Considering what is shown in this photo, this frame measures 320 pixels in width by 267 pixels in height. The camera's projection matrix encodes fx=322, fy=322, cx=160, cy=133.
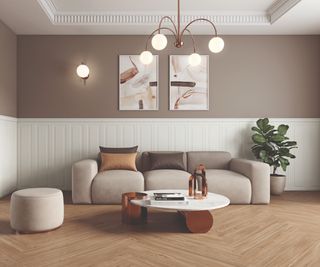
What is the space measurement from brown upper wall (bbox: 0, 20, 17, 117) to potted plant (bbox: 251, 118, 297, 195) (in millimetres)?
3805

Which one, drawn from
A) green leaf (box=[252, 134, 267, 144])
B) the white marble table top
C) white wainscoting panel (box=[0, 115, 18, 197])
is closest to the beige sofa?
green leaf (box=[252, 134, 267, 144])

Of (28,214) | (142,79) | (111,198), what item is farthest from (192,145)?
(28,214)

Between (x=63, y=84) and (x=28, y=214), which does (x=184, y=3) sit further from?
(x=28, y=214)

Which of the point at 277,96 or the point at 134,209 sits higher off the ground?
the point at 277,96

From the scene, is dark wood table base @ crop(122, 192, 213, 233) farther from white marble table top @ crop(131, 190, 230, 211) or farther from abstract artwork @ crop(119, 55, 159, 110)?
abstract artwork @ crop(119, 55, 159, 110)

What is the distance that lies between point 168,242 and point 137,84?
305 cm

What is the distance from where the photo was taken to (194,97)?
535cm

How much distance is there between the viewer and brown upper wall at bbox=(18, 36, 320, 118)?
532cm

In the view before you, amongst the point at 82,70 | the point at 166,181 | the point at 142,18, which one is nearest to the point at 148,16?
the point at 142,18

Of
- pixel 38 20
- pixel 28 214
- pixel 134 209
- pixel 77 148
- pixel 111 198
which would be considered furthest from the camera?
pixel 77 148

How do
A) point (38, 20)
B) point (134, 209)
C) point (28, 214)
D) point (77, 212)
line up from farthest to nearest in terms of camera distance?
point (38, 20)
point (77, 212)
point (134, 209)
point (28, 214)

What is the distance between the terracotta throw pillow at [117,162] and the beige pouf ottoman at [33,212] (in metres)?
1.52

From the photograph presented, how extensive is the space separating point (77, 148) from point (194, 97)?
6.92ft

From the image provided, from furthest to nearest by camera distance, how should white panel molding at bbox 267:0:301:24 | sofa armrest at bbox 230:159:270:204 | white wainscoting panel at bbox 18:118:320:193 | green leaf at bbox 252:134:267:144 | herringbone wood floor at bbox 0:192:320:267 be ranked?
1. white wainscoting panel at bbox 18:118:320:193
2. green leaf at bbox 252:134:267:144
3. sofa armrest at bbox 230:159:270:204
4. white panel molding at bbox 267:0:301:24
5. herringbone wood floor at bbox 0:192:320:267
